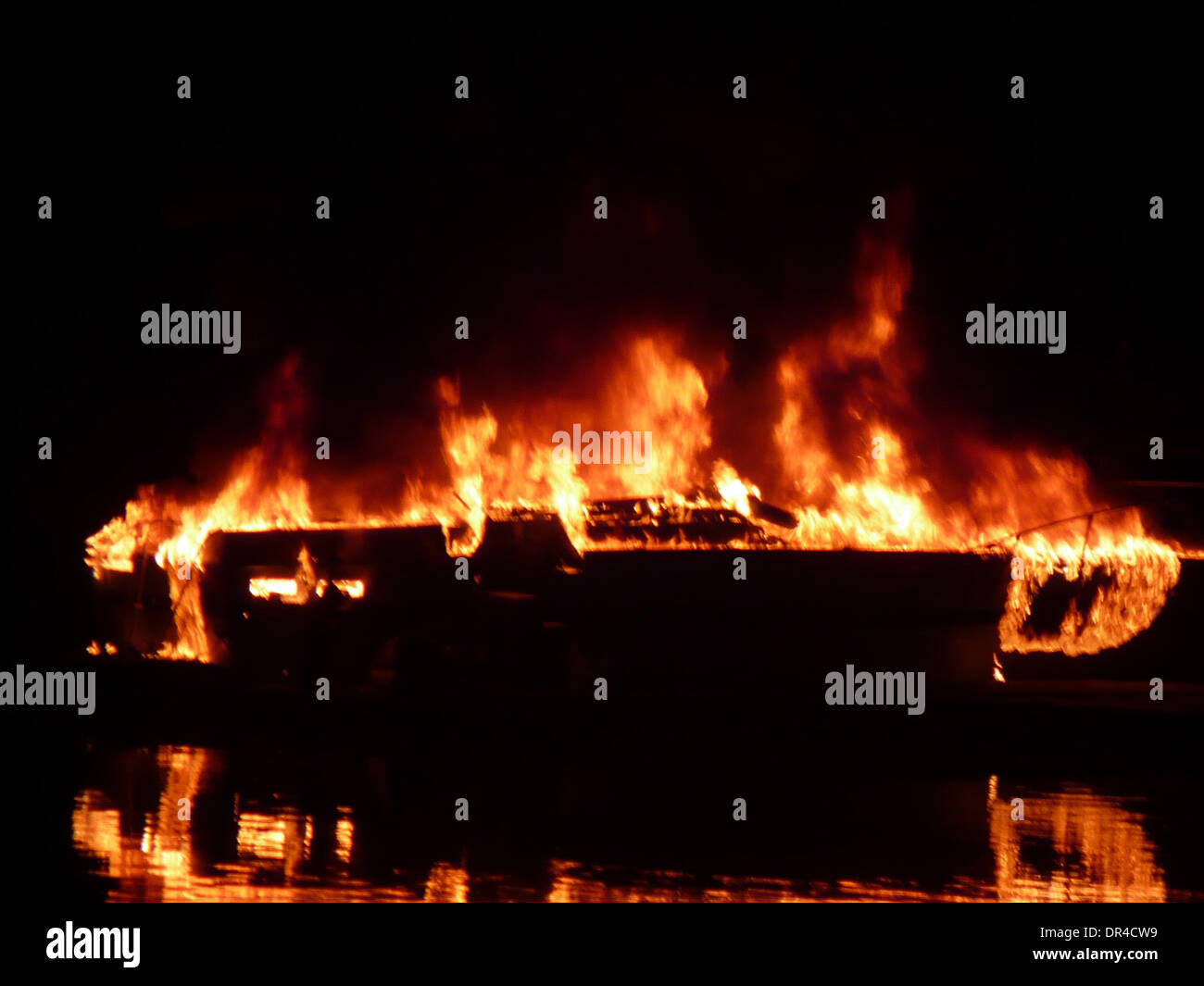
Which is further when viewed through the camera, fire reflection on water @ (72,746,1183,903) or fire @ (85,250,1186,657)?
fire @ (85,250,1186,657)

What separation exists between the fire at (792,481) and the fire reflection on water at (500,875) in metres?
8.93

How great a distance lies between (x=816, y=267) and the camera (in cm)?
2331

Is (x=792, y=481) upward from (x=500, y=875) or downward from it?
upward

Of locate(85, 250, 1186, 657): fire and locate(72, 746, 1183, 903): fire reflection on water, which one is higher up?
locate(85, 250, 1186, 657): fire

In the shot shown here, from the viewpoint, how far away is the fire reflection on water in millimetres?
8453

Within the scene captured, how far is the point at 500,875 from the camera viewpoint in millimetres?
8984

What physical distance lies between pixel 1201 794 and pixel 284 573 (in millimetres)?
11954

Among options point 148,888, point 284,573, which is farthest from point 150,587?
point 148,888

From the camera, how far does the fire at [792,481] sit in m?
20.5

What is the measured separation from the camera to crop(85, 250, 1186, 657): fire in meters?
20.5

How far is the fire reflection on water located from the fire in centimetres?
893

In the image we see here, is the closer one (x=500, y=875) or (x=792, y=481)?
(x=500, y=875)

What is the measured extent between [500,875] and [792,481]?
14112 millimetres
